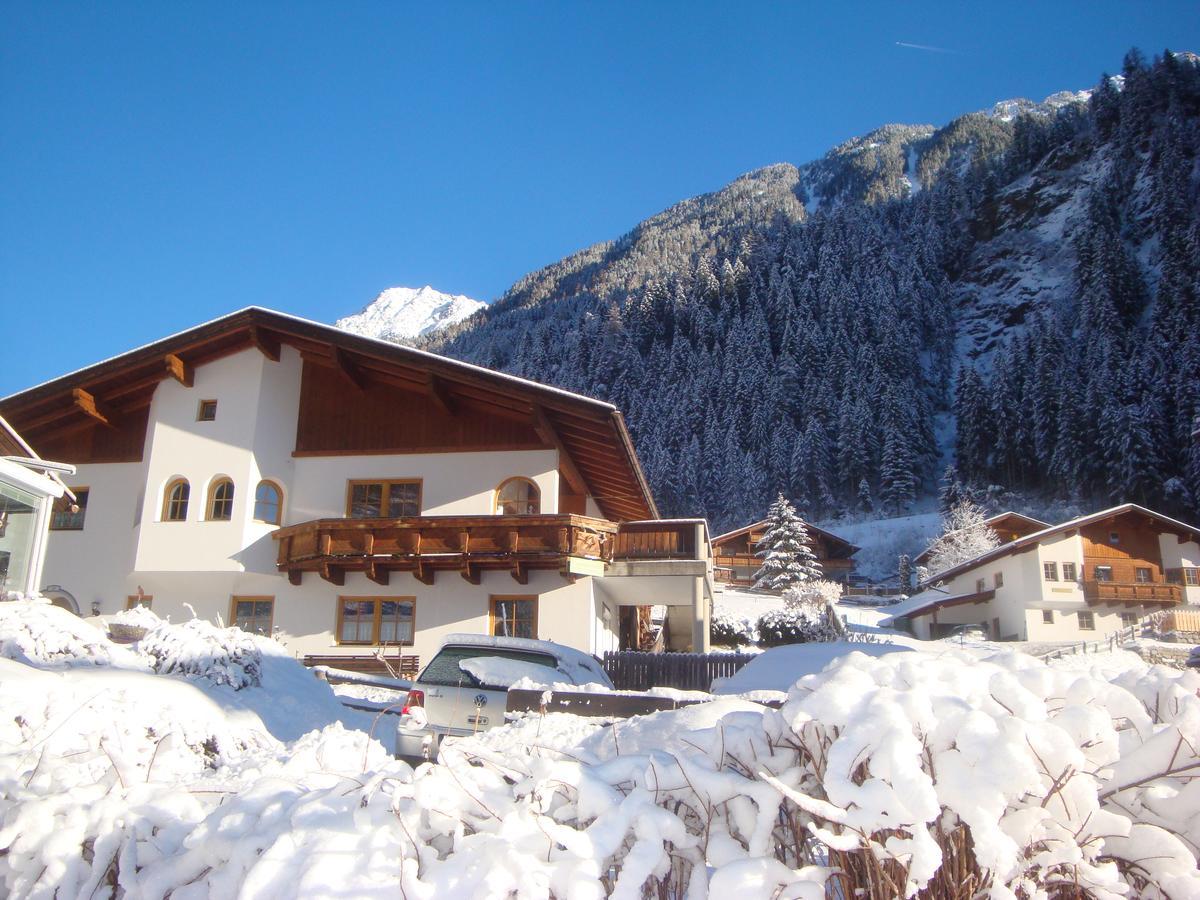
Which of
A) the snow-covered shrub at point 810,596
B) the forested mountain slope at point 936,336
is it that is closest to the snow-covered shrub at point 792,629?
the snow-covered shrub at point 810,596

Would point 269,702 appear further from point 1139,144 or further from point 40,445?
point 1139,144

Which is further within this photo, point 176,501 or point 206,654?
point 176,501

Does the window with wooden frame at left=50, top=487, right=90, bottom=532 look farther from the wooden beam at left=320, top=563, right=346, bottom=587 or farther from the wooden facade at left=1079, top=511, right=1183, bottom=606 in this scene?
the wooden facade at left=1079, top=511, right=1183, bottom=606

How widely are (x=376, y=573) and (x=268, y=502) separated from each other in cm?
369

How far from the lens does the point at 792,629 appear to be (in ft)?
111

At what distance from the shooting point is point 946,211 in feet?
436

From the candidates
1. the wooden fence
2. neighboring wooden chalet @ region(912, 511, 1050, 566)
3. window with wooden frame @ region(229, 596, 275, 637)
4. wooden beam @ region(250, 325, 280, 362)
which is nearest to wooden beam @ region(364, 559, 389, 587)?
window with wooden frame @ region(229, 596, 275, 637)

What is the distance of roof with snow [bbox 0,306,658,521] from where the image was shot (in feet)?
64.9

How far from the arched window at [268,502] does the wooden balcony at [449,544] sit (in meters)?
Result: 1.79

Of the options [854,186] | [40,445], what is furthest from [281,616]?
[854,186]

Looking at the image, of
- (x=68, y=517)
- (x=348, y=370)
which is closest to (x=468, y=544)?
(x=348, y=370)

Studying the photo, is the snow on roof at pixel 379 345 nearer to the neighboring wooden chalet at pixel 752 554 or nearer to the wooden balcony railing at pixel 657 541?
the wooden balcony railing at pixel 657 541

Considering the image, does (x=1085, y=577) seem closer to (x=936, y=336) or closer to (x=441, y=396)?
(x=441, y=396)

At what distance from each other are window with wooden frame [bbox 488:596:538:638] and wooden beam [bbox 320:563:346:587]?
3.55m
